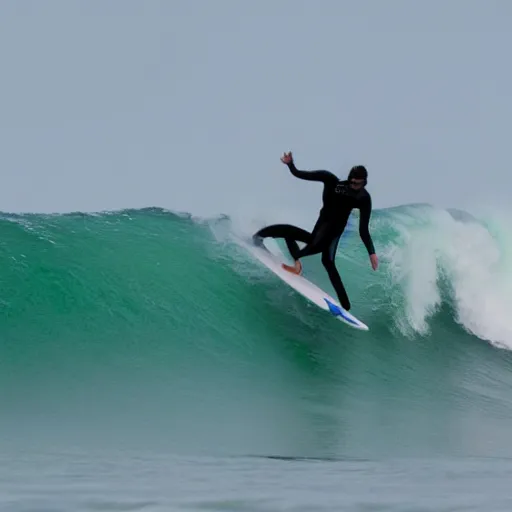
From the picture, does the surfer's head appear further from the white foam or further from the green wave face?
the white foam

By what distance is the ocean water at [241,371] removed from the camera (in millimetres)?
4852

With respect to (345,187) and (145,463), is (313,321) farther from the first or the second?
(145,463)

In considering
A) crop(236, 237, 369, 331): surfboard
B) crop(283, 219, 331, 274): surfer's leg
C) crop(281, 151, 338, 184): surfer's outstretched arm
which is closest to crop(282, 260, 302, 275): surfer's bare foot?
crop(236, 237, 369, 331): surfboard

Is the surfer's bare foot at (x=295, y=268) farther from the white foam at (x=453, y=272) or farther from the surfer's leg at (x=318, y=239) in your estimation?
the white foam at (x=453, y=272)

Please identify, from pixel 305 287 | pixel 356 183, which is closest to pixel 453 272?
pixel 305 287

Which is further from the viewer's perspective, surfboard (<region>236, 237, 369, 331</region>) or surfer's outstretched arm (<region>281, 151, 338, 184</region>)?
surfboard (<region>236, 237, 369, 331</region>)

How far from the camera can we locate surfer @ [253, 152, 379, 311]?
8.88m

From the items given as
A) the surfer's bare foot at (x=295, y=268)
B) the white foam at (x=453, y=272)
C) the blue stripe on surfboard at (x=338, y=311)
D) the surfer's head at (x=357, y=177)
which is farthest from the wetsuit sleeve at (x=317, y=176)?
the white foam at (x=453, y=272)

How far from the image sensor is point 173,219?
1270cm

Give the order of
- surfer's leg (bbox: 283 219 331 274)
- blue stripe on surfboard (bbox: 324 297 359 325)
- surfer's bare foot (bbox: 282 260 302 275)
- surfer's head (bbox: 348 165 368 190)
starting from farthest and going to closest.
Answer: surfer's bare foot (bbox: 282 260 302 275) → blue stripe on surfboard (bbox: 324 297 359 325) → surfer's leg (bbox: 283 219 331 274) → surfer's head (bbox: 348 165 368 190)

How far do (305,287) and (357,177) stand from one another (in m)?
1.80

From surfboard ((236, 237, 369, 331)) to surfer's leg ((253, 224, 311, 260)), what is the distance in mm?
425

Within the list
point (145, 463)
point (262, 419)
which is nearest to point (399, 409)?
point (262, 419)

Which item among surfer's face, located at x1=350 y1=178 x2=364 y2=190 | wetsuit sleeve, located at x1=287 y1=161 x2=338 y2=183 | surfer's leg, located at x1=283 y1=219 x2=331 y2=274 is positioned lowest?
surfer's leg, located at x1=283 y1=219 x2=331 y2=274
